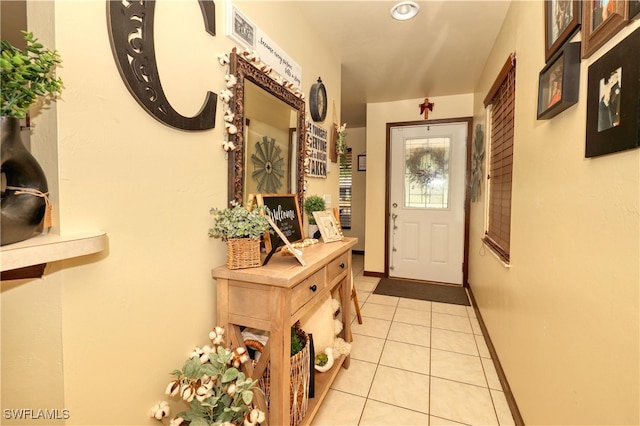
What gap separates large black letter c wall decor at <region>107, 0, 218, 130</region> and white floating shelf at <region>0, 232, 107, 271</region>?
0.47 metres

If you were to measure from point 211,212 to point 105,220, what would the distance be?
1.31ft

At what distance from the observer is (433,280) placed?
12.8ft

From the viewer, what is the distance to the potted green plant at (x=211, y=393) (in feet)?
3.27

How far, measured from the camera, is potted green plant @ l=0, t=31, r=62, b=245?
23.6 inches

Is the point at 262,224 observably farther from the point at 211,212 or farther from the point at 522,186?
the point at 522,186

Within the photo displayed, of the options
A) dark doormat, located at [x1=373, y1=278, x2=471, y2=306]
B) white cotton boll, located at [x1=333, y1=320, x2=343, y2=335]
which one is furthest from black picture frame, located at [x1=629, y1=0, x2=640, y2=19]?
dark doormat, located at [x1=373, y1=278, x2=471, y2=306]

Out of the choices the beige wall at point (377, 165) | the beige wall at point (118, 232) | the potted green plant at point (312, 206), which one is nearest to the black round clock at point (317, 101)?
the potted green plant at point (312, 206)

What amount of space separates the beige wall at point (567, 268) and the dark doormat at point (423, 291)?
4.54ft

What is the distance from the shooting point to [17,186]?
0.67m

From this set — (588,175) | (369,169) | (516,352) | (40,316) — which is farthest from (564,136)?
(369,169)

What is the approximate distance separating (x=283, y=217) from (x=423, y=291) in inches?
104

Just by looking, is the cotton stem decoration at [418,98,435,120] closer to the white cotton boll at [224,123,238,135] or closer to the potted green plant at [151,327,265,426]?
the white cotton boll at [224,123,238,135]

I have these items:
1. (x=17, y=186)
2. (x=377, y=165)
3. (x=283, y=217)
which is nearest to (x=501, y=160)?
(x=283, y=217)

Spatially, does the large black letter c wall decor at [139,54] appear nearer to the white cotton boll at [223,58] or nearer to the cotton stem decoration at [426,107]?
the white cotton boll at [223,58]
